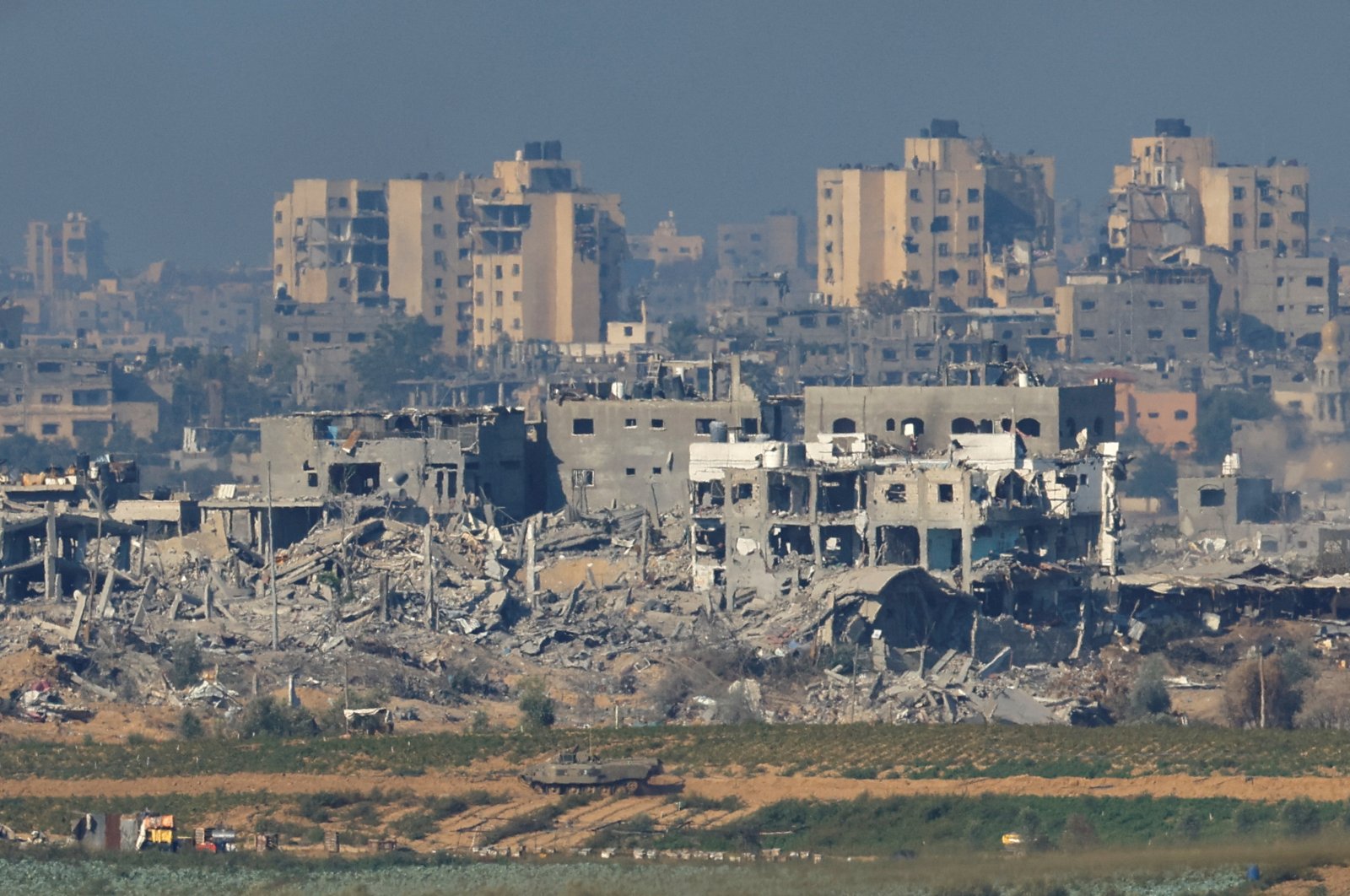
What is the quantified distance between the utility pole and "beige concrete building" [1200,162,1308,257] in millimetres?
86753

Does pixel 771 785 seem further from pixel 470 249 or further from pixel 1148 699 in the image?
pixel 470 249

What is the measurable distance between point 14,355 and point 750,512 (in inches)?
3155

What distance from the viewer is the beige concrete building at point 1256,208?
6722 inches

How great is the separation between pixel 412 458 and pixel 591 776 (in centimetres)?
3547

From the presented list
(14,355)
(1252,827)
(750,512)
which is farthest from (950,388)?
(14,355)

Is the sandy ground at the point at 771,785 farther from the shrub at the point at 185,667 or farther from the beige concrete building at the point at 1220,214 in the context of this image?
the beige concrete building at the point at 1220,214

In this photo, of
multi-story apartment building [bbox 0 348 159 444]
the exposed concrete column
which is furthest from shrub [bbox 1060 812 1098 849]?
multi-story apartment building [bbox 0 348 159 444]

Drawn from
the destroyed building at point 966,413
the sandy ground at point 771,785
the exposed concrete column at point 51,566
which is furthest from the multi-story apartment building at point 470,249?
the sandy ground at point 771,785

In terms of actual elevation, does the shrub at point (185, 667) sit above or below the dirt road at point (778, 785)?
above

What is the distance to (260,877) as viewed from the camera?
167 feet

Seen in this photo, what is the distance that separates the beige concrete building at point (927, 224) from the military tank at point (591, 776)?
11192cm

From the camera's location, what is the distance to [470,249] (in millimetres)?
179750

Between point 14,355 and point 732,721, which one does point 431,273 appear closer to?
point 14,355

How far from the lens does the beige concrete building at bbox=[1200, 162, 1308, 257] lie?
17075 cm
